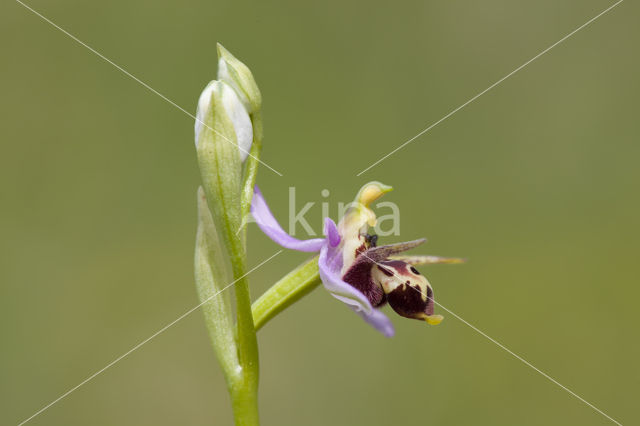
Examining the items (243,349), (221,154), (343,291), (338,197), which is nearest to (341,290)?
(343,291)

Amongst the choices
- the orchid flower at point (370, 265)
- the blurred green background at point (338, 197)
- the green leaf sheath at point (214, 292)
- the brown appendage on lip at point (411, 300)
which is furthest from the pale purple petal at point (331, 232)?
the blurred green background at point (338, 197)

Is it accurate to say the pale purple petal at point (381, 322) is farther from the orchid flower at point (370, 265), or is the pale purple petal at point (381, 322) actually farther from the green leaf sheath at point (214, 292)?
the green leaf sheath at point (214, 292)

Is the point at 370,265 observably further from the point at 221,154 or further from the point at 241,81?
the point at 241,81

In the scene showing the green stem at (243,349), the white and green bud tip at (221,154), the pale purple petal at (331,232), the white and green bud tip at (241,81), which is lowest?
the green stem at (243,349)

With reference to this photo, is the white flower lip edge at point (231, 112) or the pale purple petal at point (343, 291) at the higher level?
the white flower lip edge at point (231, 112)

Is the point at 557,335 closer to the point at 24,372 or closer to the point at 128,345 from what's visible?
the point at 128,345

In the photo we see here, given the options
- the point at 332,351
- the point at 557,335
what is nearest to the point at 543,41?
the point at 557,335

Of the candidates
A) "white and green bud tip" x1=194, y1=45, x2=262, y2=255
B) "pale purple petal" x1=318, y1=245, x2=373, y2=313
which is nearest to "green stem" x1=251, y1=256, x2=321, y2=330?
"pale purple petal" x1=318, y1=245, x2=373, y2=313

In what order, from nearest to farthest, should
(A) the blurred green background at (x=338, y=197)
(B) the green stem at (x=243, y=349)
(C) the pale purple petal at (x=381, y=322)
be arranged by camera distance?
(C) the pale purple petal at (x=381, y=322) → (B) the green stem at (x=243, y=349) → (A) the blurred green background at (x=338, y=197)
